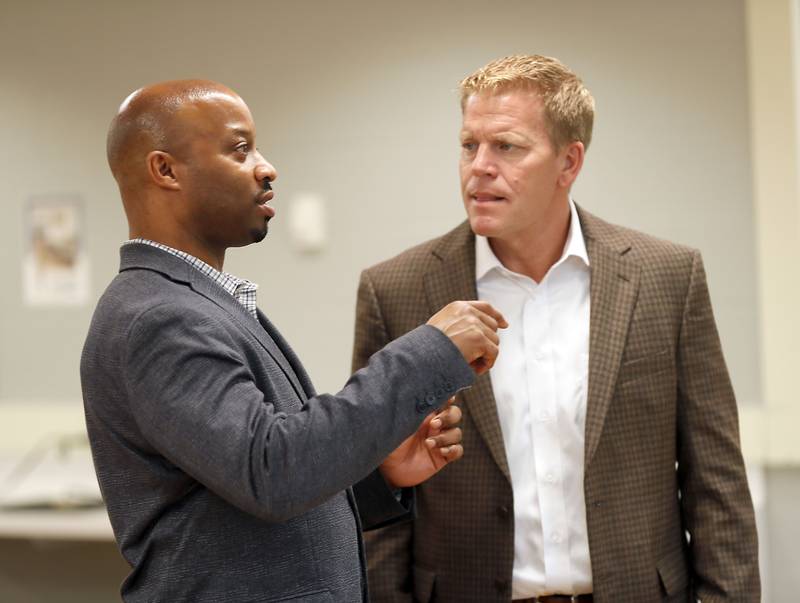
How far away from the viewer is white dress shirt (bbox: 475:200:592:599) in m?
1.78

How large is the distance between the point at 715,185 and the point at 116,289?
8.50ft

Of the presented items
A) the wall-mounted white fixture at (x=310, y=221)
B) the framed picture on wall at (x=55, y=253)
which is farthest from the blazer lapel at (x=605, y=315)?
the framed picture on wall at (x=55, y=253)

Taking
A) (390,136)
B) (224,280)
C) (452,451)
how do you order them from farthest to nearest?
(390,136), (452,451), (224,280)

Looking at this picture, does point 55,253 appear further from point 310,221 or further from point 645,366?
point 645,366

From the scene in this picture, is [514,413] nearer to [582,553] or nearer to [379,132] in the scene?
[582,553]

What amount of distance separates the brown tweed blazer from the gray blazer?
21.6 inches

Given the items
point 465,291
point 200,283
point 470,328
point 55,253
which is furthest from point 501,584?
point 55,253

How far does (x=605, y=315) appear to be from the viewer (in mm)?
1817

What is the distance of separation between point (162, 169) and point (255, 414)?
35 cm

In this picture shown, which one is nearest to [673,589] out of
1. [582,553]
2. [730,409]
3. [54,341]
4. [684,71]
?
[582,553]

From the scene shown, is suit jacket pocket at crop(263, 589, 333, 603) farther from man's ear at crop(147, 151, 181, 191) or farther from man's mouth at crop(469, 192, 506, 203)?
man's mouth at crop(469, 192, 506, 203)

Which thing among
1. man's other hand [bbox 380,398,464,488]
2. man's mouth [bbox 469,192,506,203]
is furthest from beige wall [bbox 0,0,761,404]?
man's other hand [bbox 380,398,464,488]

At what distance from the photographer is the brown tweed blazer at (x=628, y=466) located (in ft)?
5.81

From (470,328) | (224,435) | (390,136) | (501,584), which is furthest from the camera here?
(390,136)
